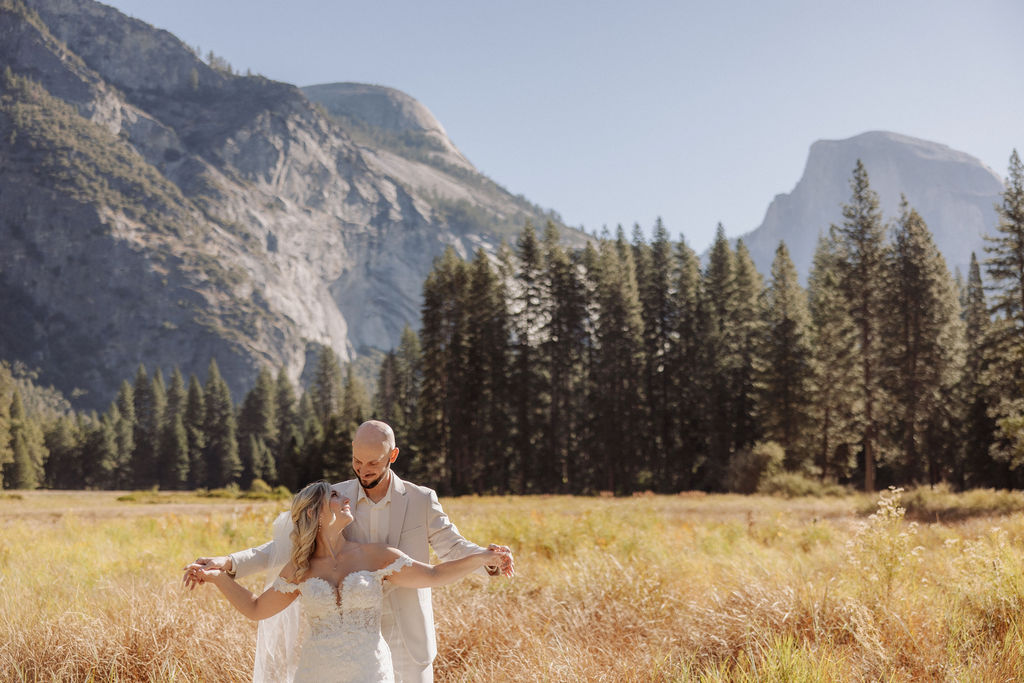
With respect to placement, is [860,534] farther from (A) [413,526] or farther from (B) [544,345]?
(B) [544,345]

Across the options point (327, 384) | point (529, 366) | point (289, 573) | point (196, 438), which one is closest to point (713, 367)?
point (529, 366)

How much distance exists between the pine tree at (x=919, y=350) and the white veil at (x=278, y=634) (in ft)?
127

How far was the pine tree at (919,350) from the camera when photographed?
1464 inches

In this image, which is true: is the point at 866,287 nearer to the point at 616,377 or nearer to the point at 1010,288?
the point at 1010,288

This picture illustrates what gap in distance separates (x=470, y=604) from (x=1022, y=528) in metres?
8.64

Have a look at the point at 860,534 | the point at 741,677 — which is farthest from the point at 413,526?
the point at 860,534

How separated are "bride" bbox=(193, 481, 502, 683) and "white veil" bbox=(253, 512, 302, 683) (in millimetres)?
118

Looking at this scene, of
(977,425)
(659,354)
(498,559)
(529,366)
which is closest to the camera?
(498,559)

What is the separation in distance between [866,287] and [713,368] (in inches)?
527

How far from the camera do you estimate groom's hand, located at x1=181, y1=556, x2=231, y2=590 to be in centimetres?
349

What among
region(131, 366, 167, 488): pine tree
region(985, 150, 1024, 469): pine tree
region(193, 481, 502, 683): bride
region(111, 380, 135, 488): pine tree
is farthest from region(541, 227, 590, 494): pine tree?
region(111, 380, 135, 488): pine tree

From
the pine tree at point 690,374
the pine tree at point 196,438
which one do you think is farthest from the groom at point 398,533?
the pine tree at point 196,438

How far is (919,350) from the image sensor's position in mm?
37875

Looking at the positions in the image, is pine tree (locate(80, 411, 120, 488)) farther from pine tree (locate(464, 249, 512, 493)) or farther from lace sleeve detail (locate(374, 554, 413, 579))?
lace sleeve detail (locate(374, 554, 413, 579))
